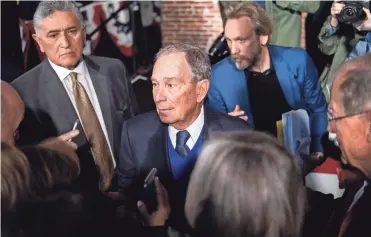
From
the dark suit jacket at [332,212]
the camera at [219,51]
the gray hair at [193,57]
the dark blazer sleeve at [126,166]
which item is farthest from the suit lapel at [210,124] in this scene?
the camera at [219,51]

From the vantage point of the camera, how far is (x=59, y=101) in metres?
2.74

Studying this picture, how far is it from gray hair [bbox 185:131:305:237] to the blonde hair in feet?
5.20

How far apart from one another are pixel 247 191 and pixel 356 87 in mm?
609

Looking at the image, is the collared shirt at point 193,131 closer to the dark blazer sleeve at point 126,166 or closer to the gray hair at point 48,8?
the dark blazer sleeve at point 126,166

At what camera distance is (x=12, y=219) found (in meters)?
1.66

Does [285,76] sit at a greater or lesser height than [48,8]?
lesser

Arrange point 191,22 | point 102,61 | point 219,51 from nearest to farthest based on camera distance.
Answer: point 102,61
point 219,51
point 191,22

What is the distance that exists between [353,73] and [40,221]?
3.74ft

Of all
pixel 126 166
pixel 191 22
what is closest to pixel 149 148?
pixel 126 166

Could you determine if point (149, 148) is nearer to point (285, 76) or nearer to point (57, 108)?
point (57, 108)

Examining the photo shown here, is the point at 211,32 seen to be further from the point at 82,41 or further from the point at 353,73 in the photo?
the point at 353,73

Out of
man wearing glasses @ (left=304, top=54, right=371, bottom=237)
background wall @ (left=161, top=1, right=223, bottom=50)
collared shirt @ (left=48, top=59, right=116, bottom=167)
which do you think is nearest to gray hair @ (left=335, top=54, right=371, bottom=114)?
man wearing glasses @ (left=304, top=54, right=371, bottom=237)

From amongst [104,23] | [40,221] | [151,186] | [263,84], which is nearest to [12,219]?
[40,221]

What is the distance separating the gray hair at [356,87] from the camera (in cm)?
193
